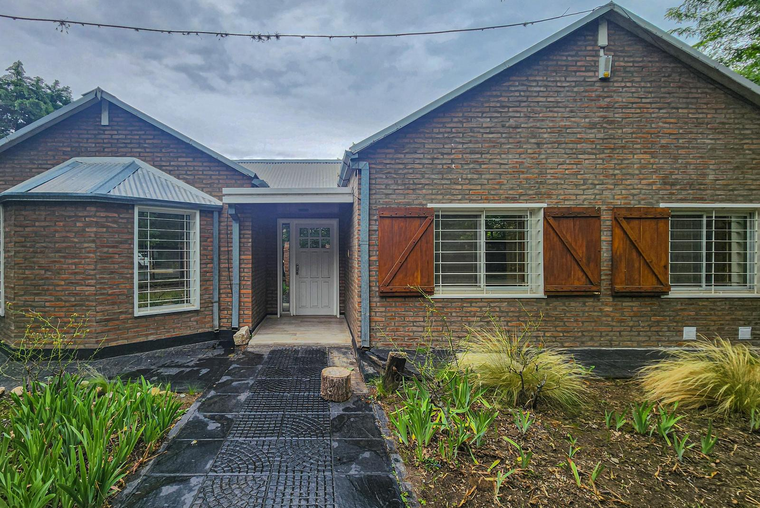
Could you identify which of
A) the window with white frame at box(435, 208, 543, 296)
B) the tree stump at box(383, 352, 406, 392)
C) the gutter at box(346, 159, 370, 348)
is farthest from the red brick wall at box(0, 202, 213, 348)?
the window with white frame at box(435, 208, 543, 296)

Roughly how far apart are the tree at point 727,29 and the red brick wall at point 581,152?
5643 millimetres

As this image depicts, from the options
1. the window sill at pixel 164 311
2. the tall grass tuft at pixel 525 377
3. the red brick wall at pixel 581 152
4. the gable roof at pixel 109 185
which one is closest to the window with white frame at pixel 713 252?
the red brick wall at pixel 581 152

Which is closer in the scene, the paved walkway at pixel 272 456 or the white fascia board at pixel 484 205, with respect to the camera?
the paved walkway at pixel 272 456

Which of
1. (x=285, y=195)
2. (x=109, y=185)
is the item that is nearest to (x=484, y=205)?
(x=285, y=195)

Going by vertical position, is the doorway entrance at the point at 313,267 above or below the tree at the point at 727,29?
below

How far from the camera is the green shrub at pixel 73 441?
80.6 inches

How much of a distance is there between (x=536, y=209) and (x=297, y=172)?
7.00 meters

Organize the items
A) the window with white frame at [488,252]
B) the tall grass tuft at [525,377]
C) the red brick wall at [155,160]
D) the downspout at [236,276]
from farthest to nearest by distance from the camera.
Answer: the downspout at [236,276] → the red brick wall at [155,160] → the window with white frame at [488,252] → the tall grass tuft at [525,377]

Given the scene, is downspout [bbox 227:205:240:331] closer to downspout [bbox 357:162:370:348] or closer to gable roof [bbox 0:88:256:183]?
gable roof [bbox 0:88:256:183]

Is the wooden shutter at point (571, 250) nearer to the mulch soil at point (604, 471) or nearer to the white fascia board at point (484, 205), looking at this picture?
the white fascia board at point (484, 205)

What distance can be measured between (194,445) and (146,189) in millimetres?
4497

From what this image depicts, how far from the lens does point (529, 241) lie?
5.61 m

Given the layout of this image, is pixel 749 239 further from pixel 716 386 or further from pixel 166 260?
pixel 166 260

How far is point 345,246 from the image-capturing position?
7.95 m
